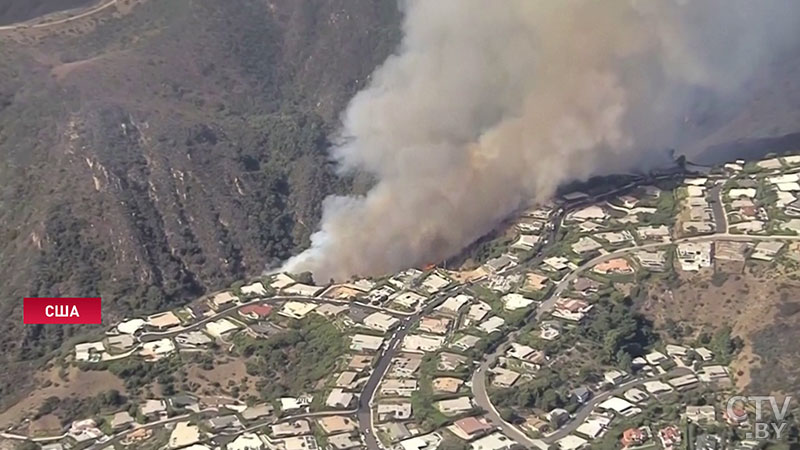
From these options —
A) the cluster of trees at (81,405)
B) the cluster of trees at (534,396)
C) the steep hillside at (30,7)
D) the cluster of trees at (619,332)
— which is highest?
the steep hillside at (30,7)

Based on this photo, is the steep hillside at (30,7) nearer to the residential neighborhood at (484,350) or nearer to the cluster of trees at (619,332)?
the residential neighborhood at (484,350)

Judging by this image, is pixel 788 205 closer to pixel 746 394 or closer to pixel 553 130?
pixel 553 130

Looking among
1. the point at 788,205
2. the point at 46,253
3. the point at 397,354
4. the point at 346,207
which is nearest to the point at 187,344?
the point at 397,354

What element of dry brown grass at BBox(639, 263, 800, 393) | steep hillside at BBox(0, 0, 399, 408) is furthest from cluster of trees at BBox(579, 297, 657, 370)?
steep hillside at BBox(0, 0, 399, 408)

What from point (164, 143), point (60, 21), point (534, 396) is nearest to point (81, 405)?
point (534, 396)

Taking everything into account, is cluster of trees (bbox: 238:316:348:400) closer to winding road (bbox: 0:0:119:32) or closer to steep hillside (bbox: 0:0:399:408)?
steep hillside (bbox: 0:0:399:408)

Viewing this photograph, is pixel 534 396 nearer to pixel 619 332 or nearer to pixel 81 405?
pixel 619 332

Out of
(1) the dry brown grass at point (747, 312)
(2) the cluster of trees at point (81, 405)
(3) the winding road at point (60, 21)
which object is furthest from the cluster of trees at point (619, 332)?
(3) the winding road at point (60, 21)

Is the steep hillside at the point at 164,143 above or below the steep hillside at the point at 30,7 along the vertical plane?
below
